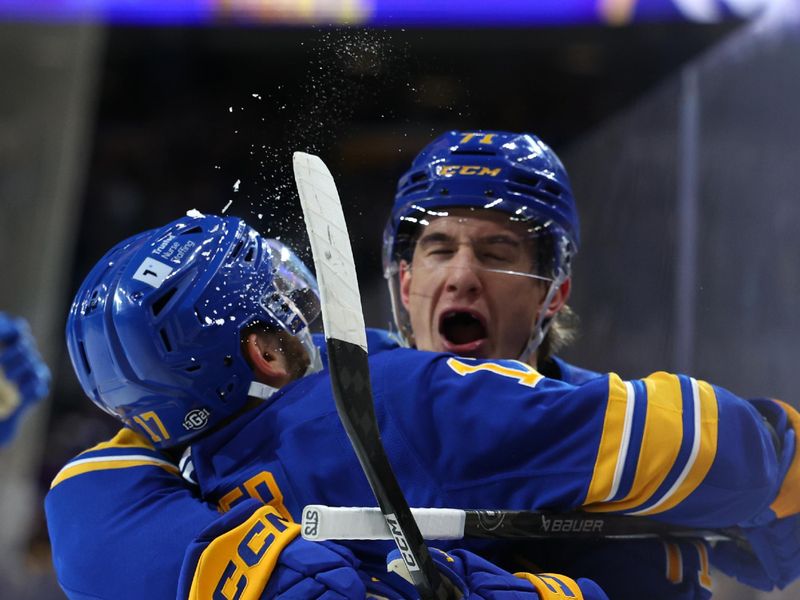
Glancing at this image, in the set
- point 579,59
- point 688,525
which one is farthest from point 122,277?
point 579,59

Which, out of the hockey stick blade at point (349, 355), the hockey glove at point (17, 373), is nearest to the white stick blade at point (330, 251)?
the hockey stick blade at point (349, 355)

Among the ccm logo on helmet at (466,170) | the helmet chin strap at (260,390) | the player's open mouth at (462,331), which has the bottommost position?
the helmet chin strap at (260,390)

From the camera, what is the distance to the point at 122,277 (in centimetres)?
91

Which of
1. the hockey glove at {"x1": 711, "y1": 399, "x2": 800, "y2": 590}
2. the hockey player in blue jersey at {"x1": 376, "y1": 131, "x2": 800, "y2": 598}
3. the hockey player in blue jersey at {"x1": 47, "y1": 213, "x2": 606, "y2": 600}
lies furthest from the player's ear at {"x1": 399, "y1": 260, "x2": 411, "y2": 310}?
the hockey glove at {"x1": 711, "y1": 399, "x2": 800, "y2": 590}

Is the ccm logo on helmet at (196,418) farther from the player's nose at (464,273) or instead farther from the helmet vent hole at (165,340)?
the player's nose at (464,273)

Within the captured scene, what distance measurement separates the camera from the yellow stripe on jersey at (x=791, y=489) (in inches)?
36.2

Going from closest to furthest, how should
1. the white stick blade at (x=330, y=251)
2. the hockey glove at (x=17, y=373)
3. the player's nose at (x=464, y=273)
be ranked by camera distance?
the white stick blade at (x=330, y=251), the player's nose at (x=464, y=273), the hockey glove at (x=17, y=373)

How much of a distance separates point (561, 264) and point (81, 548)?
1.74 ft

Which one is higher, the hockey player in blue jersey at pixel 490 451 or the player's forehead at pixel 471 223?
the player's forehead at pixel 471 223

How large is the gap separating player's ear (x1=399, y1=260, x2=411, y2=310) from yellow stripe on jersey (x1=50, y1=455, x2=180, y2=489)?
0.29 meters

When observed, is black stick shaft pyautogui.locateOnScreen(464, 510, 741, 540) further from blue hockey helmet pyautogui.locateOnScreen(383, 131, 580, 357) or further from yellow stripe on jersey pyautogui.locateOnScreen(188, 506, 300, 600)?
blue hockey helmet pyautogui.locateOnScreen(383, 131, 580, 357)

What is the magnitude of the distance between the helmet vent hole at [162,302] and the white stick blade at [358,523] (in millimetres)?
253

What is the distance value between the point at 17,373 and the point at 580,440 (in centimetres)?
170

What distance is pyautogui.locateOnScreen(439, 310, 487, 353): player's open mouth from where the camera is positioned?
1113 millimetres
